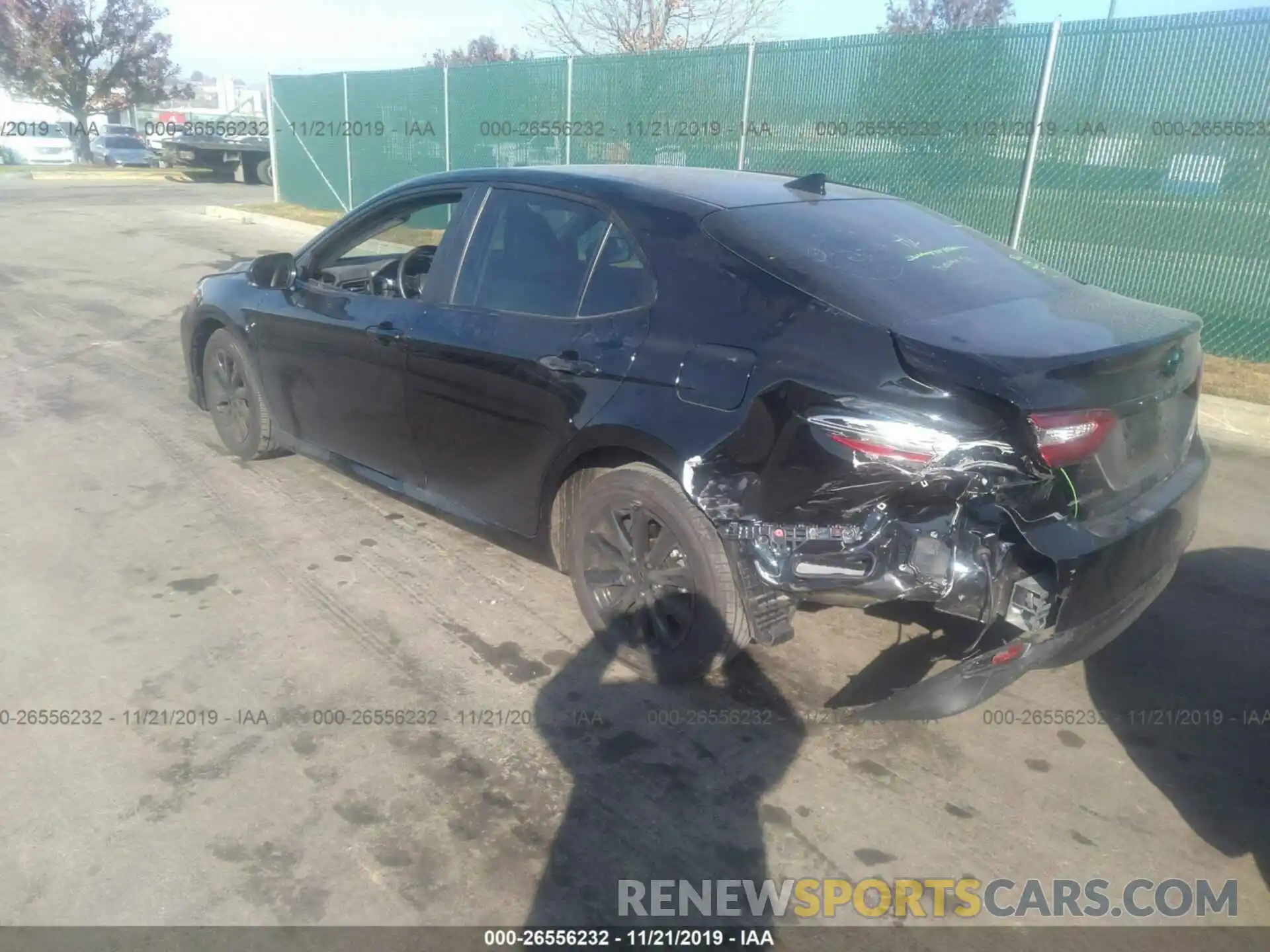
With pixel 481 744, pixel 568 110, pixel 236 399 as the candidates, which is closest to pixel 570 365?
pixel 481 744

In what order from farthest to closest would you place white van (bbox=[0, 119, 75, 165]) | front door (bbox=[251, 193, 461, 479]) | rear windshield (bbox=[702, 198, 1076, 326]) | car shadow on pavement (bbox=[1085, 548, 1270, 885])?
white van (bbox=[0, 119, 75, 165]) → front door (bbox=[251, 193, 461, 479]) → rear windshield (bbox=[702, 198, 1076, 326]) → car shadow on pavement (bbox=[1085, 548, 1270, 885])

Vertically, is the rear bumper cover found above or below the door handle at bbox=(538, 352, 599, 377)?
below

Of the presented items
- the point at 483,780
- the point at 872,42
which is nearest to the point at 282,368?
the point at 483,780

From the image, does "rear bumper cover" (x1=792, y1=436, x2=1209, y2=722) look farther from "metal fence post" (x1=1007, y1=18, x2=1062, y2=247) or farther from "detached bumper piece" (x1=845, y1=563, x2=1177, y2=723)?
"metal fence post" (x1=1007, y1=18, x2=1062, y2=247)

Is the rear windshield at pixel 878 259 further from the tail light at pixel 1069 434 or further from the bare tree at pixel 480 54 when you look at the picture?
the bare tree at pixel 480 54

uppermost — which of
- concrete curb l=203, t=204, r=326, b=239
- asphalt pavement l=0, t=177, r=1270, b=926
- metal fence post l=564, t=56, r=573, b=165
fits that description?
metal fence post l=564, t=56, r=573, b=165

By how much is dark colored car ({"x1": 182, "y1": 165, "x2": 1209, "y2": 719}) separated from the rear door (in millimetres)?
12

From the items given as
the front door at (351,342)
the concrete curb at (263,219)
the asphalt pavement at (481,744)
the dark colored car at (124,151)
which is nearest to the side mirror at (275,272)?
the front door at (351,342)

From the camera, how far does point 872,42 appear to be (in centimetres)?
1082

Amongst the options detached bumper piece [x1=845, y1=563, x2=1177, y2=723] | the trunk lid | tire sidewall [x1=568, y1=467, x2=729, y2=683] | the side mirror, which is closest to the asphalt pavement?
tire sidewall [x1=568, y1=467, x2=729, y2=683]

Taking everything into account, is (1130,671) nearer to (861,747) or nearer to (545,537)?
(861,747)

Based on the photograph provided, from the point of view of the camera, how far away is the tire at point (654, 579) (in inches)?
131

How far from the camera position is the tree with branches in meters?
38.0

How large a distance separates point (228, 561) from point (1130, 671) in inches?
154
